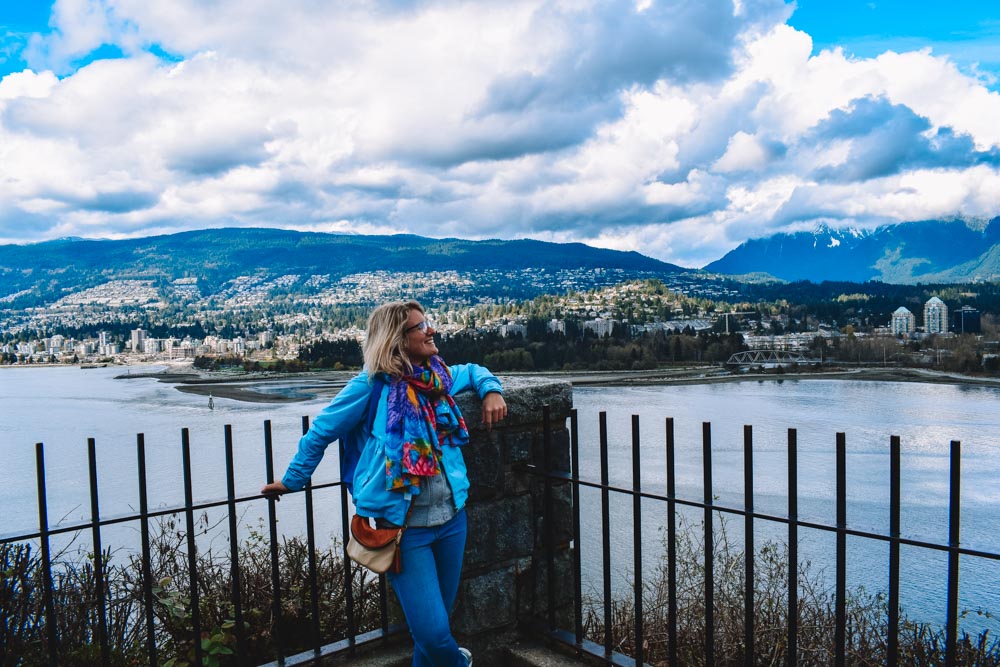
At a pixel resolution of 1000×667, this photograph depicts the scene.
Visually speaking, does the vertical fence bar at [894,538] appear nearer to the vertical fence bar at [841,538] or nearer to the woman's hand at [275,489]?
the vertical fence bar at [841,538]

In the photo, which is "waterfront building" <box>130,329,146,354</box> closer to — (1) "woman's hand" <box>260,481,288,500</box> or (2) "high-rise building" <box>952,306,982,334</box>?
(2) "high-rise building" <box>952,306,982,334</box>

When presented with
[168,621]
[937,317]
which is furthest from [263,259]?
[168,621]

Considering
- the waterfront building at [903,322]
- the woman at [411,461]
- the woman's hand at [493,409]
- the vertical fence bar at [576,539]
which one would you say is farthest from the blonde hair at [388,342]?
the waterfront building at [903,322]

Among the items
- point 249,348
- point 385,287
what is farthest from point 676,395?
point 385,287

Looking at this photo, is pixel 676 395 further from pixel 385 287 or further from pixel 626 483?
pixel 385 287

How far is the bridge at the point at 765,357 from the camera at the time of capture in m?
60.7

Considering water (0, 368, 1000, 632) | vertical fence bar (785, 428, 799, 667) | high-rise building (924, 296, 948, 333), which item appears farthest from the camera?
high-rise building (924, 296, 948, 333)

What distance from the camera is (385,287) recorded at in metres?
140

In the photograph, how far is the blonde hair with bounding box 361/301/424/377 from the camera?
214 cm

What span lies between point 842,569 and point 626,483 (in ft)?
48.4

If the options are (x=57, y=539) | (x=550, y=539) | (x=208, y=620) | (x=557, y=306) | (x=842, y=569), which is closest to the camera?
(x=842, y=569)

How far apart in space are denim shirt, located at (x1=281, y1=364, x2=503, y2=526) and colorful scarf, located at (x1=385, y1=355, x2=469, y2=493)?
1.3 inches

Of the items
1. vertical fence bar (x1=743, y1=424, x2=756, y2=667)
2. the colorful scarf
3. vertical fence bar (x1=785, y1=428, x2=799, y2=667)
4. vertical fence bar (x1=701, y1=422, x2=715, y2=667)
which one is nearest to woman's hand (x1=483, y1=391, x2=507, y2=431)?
the colorful scarf

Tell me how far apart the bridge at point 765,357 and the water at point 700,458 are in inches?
605
